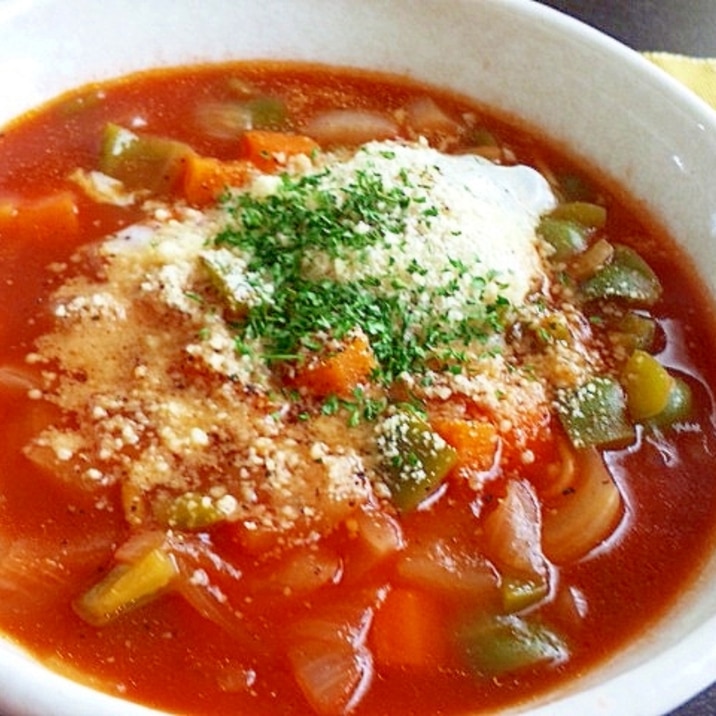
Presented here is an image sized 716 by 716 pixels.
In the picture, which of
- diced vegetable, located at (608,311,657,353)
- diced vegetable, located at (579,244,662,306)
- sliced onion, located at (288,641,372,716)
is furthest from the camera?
diced vegetable, located at (579,244,662,306)

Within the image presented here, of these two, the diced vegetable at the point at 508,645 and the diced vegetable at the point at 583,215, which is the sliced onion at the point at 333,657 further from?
the diced vegetable at the point at 583,215

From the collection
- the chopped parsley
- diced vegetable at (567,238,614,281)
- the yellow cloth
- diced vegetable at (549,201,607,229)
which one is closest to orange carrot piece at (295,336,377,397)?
the chopped parsley

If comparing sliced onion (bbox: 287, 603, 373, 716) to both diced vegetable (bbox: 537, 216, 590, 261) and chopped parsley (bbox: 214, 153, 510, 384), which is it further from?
diced vegetable (bbox: 537, 216, 590, 261)

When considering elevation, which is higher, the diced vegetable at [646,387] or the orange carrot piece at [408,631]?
the diced vegetable at [646,387]

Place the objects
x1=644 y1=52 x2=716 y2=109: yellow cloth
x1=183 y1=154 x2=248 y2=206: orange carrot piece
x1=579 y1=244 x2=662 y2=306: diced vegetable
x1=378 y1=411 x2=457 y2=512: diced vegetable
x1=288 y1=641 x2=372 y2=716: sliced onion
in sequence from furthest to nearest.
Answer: x1=644 y1=52 x2=716 y2=109: yellow cloth, x1=183 y1=154 x2=248 y2=206: orange carrot piece, x1=579 y1=244 x2=662 y2=306: diced vegetable, x1=378 y1=411 x2=457 y2=512: diced vegetable, x1=288 y1=641 x2=372 y2=716: sliced onion

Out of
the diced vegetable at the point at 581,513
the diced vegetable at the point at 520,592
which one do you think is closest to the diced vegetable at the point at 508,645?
the diced vegetable at the point at 520,592

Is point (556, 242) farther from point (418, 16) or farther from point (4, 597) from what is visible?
point (4, 597)

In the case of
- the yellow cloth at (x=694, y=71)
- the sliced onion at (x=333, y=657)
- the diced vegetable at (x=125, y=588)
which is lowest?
the diced vegetable at (x=125, y=588)
